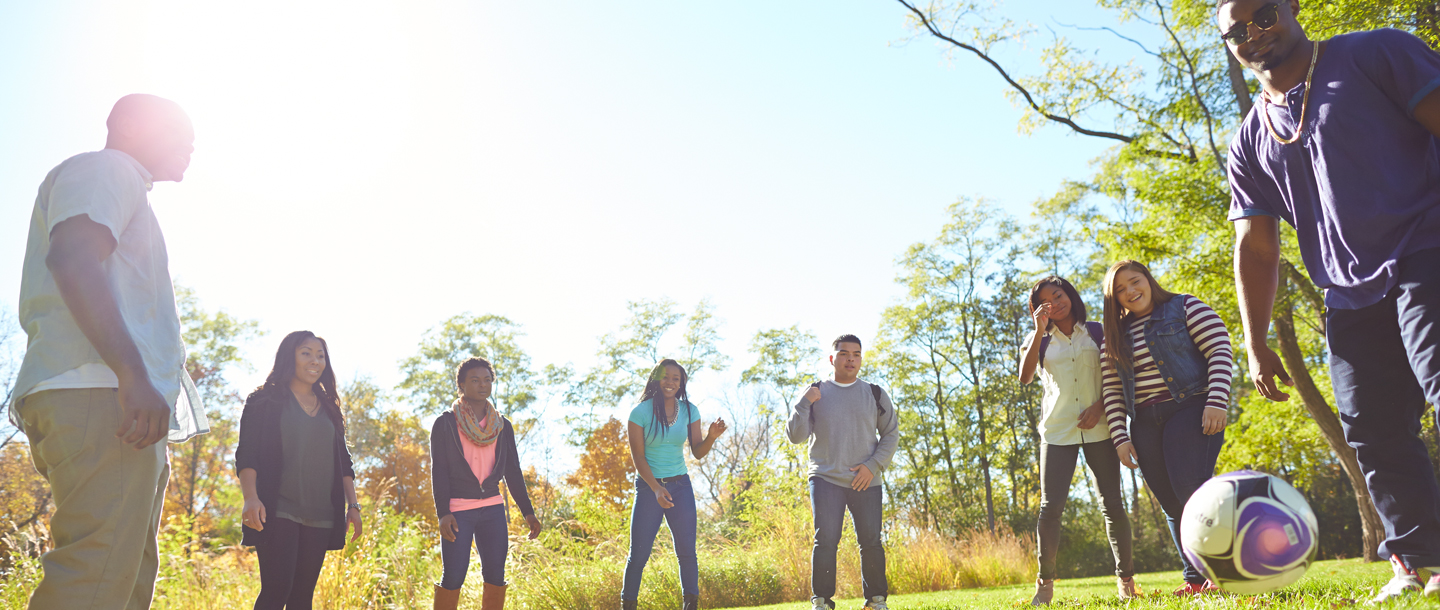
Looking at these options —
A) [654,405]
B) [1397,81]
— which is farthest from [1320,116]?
[654,405]

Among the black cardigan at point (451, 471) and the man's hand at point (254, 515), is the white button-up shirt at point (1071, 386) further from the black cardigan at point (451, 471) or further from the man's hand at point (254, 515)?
the man's hand at point (254, 515)

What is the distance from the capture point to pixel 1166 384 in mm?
4172

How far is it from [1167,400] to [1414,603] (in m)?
2.12

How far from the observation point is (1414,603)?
84.0 inches

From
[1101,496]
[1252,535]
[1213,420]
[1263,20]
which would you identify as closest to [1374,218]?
[1263,20]

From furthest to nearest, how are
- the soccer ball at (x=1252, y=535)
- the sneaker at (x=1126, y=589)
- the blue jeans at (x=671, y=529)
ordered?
the blue jeans at (x=671, y=529) → the sneaker at (x=1126, y=589) → the soccer ball at (x=1252, y=535)

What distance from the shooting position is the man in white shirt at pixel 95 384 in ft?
7.04

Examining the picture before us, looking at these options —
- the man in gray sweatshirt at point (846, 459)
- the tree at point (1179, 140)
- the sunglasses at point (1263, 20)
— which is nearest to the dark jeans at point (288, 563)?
the man in gray sweatshirt at point (846, 459)

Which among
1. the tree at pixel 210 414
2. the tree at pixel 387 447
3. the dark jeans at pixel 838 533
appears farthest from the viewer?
the tree at pixel 387 447

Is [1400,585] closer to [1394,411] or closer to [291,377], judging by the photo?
[1394,411]

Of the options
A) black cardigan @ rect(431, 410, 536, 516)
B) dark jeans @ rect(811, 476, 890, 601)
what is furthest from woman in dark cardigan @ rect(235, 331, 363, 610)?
dark jeans @ rect(811, 476, 890, 601)

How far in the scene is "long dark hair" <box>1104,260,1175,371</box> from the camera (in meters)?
4.43

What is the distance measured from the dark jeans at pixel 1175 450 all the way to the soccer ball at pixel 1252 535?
1319 mm

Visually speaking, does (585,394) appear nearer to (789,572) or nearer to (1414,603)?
(789,572)
